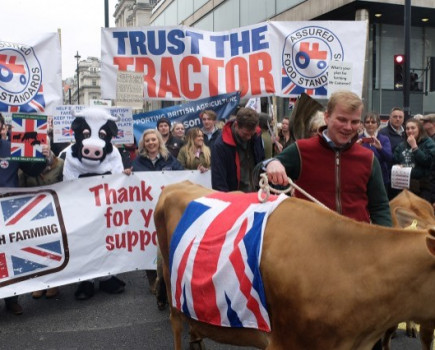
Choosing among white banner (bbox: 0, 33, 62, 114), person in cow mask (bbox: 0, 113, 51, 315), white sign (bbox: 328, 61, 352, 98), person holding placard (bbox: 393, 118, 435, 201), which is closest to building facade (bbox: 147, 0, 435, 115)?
white sign (bbox: 328, 61, 352, 98)

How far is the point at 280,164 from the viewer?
267cm

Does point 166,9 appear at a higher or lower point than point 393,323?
higher

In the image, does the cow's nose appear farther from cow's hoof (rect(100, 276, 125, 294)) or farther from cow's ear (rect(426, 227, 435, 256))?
cow's ear (rect(426, 227, 435, 256))

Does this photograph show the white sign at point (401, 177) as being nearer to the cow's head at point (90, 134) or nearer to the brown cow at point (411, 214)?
the brown cow at point (411, 214)

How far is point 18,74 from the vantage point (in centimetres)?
574

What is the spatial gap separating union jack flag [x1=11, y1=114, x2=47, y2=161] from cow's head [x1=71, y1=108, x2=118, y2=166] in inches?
18.7

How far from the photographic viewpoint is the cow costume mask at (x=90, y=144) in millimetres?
5688

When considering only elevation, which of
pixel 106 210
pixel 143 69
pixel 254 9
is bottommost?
pixel 106 210

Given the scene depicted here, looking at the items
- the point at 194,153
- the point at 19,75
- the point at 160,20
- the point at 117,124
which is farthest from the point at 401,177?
the point at 160,20

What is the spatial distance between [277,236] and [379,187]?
0.87 m

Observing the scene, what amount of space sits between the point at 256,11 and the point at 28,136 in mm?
19759

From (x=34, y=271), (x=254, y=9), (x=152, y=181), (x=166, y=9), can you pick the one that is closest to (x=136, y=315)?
(x=34, y=271)

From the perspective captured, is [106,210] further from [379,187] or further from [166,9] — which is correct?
[166,9]

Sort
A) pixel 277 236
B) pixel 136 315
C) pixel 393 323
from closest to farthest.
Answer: pixel 393 323
pixel 277 236
pixel 136 315
